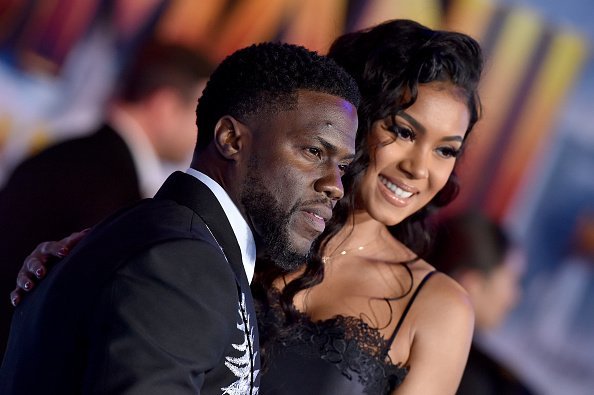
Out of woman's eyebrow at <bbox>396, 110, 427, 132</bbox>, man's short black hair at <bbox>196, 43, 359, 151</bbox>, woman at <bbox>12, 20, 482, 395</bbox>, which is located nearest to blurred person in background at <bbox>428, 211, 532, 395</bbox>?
woman at <bbox>12, 20, 482, 395</bbox>

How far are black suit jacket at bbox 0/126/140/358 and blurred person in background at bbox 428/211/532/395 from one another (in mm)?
1656

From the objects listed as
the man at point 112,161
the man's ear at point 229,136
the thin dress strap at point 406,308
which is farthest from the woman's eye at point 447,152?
the man at point 112,161

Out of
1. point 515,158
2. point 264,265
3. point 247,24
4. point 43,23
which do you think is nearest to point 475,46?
point 264,265

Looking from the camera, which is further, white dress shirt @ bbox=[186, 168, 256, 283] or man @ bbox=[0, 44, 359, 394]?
white dress shirt @ bbox=[186, 168, 256, 283]

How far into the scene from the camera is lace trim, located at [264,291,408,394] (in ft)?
8.36

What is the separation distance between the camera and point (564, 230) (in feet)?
15.2

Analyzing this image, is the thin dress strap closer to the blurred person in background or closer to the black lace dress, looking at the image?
the black lace dress

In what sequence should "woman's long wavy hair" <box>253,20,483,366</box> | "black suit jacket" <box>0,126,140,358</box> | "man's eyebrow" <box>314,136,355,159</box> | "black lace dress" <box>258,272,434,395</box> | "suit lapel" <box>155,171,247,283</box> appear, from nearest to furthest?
"suit lapel" <box>155,171,247,283</box>, "man's eyebrow" <box>314,136,355,159</box>, "black lace dress" <box>258,272,434,395</box>, "woman's long wavy hair" <box>253,20,483,366</box>, "black suit jacket" <box>0,126,140,358</box>

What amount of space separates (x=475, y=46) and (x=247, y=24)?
1345mm

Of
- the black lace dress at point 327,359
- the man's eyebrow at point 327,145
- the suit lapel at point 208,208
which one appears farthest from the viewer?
the black lace dress at point 327,359

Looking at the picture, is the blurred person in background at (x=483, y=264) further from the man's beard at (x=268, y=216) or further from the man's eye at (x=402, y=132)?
the man's beard at (x=268, y=216)

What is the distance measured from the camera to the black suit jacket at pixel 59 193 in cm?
342

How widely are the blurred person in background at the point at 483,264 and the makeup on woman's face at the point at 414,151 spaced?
5.88 ft

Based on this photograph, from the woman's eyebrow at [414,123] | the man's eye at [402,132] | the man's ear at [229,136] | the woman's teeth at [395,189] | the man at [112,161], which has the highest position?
the man's ear at [229,136]
